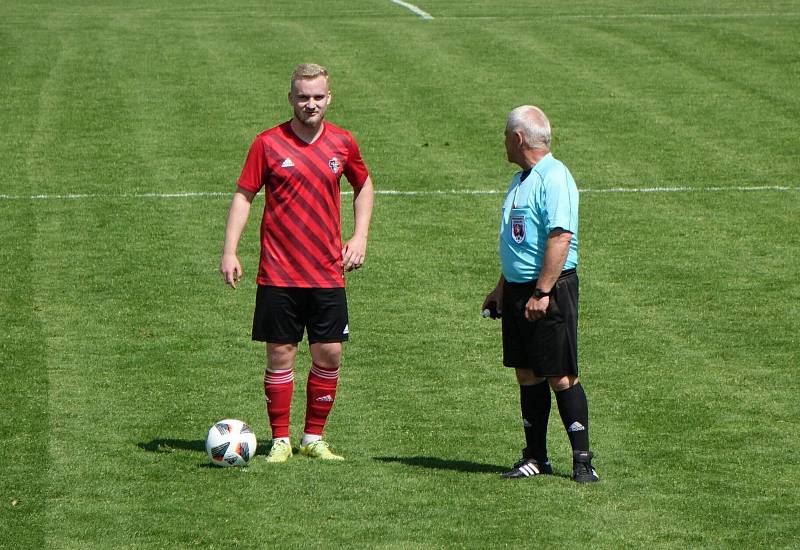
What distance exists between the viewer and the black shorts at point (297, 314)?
8.90 m

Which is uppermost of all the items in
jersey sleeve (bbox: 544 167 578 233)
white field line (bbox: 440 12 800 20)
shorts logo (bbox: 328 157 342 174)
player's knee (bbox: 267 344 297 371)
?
jersey sleeve (bbox: 544 167 578 233)

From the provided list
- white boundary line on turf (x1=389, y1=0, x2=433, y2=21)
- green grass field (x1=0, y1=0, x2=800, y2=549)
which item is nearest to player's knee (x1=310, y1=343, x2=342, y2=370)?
green grass field (x1=0, y1=0, x2=800, y2=549)

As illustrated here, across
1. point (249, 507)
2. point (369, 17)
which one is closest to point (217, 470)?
point (249, 507)

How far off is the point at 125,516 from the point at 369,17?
72.4 feet

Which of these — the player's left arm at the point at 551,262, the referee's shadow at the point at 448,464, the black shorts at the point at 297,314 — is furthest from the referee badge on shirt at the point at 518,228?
the referee's shadow at the point at 448,464

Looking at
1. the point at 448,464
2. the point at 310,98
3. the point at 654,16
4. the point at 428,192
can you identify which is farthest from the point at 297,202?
the point at 654,16

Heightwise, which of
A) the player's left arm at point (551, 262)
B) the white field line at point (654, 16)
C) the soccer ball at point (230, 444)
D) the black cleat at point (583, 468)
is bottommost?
the white field line at point (654, 16)

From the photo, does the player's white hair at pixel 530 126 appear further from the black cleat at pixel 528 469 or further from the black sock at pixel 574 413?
the black cleat at pixel 528 469

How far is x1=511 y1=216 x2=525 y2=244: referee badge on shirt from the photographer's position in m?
8.26

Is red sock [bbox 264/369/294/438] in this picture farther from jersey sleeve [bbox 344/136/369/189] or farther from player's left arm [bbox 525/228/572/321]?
player's left arm [bbox 525/228/572/321]

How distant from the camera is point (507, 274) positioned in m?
8.43

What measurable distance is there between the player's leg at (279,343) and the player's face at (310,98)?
3.40ft

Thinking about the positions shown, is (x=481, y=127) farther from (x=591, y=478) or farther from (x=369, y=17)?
(x=591, y=478)

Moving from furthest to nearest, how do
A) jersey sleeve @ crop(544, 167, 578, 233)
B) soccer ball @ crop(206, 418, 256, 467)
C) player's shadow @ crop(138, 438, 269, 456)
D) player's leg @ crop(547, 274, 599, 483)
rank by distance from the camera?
player's shadow @ crop(138, 438, 269, 456) < soccer ball @ crop(206, 418, 256, 467) < player's leg @ crop(547, 274, 599, 483) < jersey sleeve @ crop(544, 167, 578, 233)
